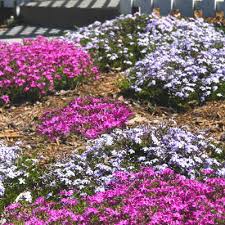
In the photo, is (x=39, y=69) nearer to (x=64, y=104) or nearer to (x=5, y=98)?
(x=5, y=98)

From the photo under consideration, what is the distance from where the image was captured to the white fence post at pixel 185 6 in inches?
498

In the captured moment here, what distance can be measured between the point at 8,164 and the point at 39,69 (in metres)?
2.77

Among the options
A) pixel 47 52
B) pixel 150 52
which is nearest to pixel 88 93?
pixel 47 52

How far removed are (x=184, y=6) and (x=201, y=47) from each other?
352 cm

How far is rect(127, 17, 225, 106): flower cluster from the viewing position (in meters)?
8.12

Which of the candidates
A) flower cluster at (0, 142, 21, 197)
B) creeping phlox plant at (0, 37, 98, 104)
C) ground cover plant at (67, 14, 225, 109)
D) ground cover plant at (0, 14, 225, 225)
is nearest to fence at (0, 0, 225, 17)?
ground cover plant at (67, 14, 225, 109)

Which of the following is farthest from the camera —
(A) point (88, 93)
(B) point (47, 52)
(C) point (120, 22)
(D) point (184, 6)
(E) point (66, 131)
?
(D) point (184, 6)

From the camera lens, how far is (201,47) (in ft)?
31.1

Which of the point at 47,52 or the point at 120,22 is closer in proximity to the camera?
the point at 47,52

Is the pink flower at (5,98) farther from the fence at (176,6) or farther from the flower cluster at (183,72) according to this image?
the fence at (176,6)

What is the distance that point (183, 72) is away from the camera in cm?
849

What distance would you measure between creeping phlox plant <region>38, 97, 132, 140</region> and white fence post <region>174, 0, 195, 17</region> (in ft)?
17.3

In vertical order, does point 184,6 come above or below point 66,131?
above

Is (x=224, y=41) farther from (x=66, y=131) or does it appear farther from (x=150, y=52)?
(x=66, y=131)
